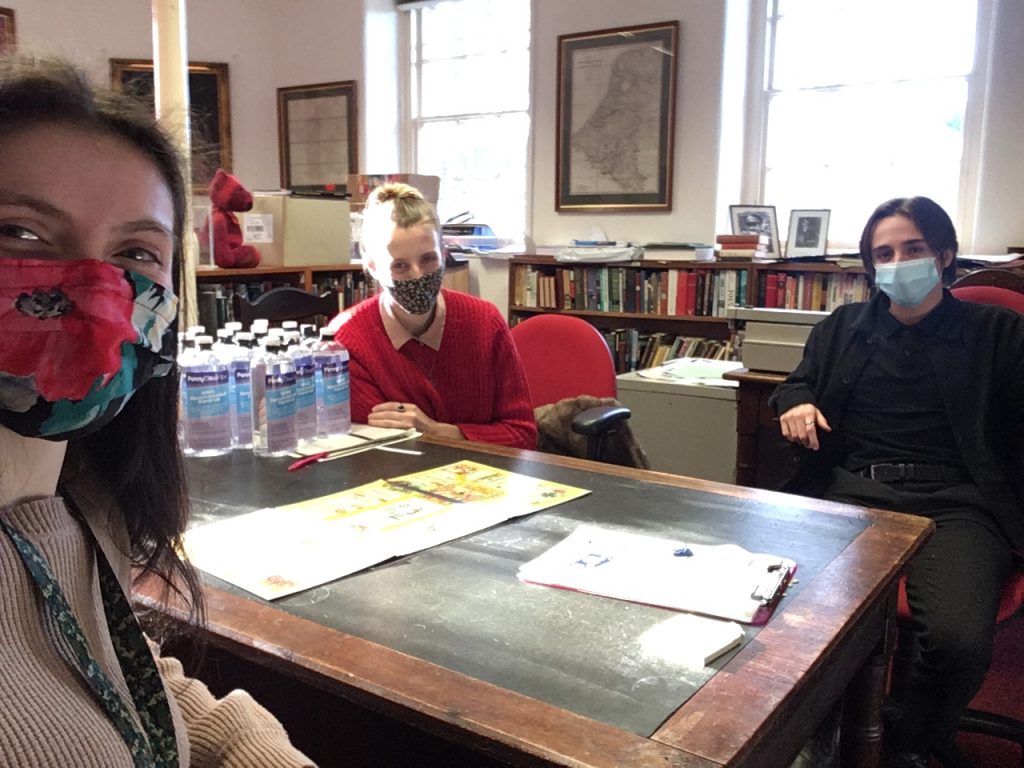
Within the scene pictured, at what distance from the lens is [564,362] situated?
8.19 ft

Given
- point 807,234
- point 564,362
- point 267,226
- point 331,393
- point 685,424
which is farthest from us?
point 807,234

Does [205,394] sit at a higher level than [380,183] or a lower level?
lower

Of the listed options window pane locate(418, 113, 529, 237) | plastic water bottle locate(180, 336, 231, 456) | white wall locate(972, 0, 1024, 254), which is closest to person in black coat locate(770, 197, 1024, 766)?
plastic water bottle locate(180, 336, 231, 456)

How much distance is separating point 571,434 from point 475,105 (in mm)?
3486

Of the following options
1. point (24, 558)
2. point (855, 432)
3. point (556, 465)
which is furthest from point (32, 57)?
point (855, 432)

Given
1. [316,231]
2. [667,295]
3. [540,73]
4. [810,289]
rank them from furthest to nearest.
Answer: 1. [540,73]
2. [667,295]
3. [810,289]
4. [316,231]

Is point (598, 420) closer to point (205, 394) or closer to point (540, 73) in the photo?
point (205, 394)

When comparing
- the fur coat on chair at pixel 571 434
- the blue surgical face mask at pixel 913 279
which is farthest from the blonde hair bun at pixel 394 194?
the blue surgical face mask at pixel 913 279

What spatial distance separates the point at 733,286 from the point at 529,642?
3334 millimetres

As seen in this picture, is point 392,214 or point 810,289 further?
point 810,289

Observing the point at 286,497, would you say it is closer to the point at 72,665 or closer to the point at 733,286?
the point at 72,665

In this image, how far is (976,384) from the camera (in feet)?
6.41

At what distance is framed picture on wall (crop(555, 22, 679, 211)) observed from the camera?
14.4 ft

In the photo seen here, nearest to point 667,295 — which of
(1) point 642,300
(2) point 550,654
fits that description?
(1) point 642,300
